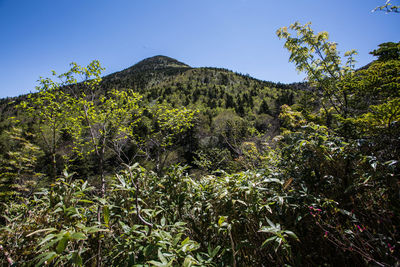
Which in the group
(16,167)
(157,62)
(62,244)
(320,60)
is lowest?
(16,167)

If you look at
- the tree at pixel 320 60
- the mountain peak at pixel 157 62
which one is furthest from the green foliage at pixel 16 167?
the mountain peak at pixel 157 62

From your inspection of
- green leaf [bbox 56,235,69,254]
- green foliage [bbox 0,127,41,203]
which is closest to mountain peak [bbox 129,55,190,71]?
green foliage [bbox 0,127,41,203]

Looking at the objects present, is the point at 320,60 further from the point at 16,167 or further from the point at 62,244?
the point at 16,167

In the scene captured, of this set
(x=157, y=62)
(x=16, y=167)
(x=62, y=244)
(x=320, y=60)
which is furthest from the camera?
(x=157, y=62)

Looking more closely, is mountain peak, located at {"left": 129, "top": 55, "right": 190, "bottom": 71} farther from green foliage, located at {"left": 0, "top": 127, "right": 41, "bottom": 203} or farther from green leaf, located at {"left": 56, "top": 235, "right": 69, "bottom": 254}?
green leaf, located at {"left": 56, "top": 235, "right": 69, "bottom": 254}

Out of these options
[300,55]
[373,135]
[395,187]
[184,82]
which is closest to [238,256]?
[395,187]

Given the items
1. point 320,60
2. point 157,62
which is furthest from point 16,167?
point 157,62

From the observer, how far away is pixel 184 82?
45750 millimetres

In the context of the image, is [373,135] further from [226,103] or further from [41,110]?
[226,103]

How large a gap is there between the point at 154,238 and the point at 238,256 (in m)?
0.78

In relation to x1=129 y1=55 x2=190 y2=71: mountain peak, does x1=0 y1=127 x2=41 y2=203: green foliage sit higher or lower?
lower

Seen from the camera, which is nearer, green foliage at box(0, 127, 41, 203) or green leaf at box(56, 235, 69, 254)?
green leaf at box(56, 235, 69, 254)

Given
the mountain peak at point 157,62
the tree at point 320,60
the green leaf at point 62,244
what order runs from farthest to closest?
1. the mountain peak at point 157,62
2. the tree at point 320,60
3. the green leaf at point 62,244

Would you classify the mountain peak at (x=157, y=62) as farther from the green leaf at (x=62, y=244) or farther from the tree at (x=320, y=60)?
the green leaf at (x=62, y=244)
